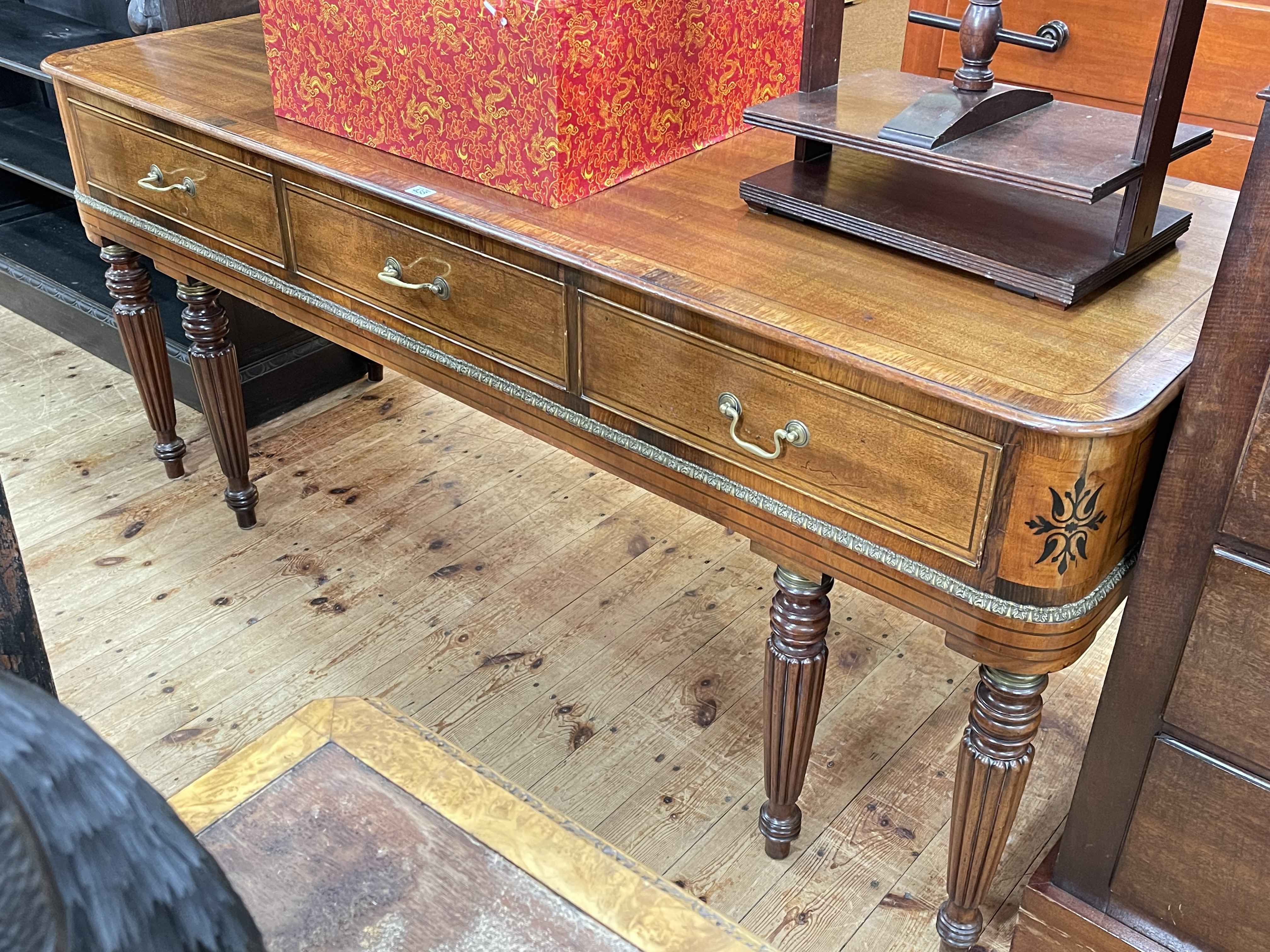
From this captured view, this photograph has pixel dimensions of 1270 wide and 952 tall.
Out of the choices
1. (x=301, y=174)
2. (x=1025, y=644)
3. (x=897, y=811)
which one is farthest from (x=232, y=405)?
(x=1025, y=644)

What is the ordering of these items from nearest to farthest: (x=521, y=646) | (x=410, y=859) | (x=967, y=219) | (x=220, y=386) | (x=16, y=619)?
(x=16, y=619) < (x=410, y=859) < (x=967, y=219) < (x=521, y=646) < (x=220, y=386)

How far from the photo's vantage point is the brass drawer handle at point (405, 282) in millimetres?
1377

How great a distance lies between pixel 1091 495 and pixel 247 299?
49.6 inches

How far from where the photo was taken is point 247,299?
5.69ft

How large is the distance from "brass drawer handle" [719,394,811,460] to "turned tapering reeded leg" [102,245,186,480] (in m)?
1.32

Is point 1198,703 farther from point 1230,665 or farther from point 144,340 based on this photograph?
point 144,340

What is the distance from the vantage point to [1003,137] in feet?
3.72

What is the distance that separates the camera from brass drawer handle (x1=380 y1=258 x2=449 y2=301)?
1.38 metres

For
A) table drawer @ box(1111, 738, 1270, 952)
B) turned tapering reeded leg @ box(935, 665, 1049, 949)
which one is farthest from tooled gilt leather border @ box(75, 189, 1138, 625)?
table drawer @ box(1111, 738, 1270, 952)

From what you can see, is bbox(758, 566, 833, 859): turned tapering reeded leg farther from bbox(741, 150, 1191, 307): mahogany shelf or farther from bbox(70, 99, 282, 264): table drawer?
bbox(70, 99, 282, 264): table drawer

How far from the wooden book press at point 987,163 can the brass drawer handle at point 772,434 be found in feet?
0.73

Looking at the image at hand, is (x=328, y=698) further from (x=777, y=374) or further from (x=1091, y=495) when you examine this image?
Result: (x=1091, y=495)

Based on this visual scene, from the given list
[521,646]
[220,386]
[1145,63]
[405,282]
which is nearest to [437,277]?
[405,282]

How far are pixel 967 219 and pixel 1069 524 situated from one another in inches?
14.7
